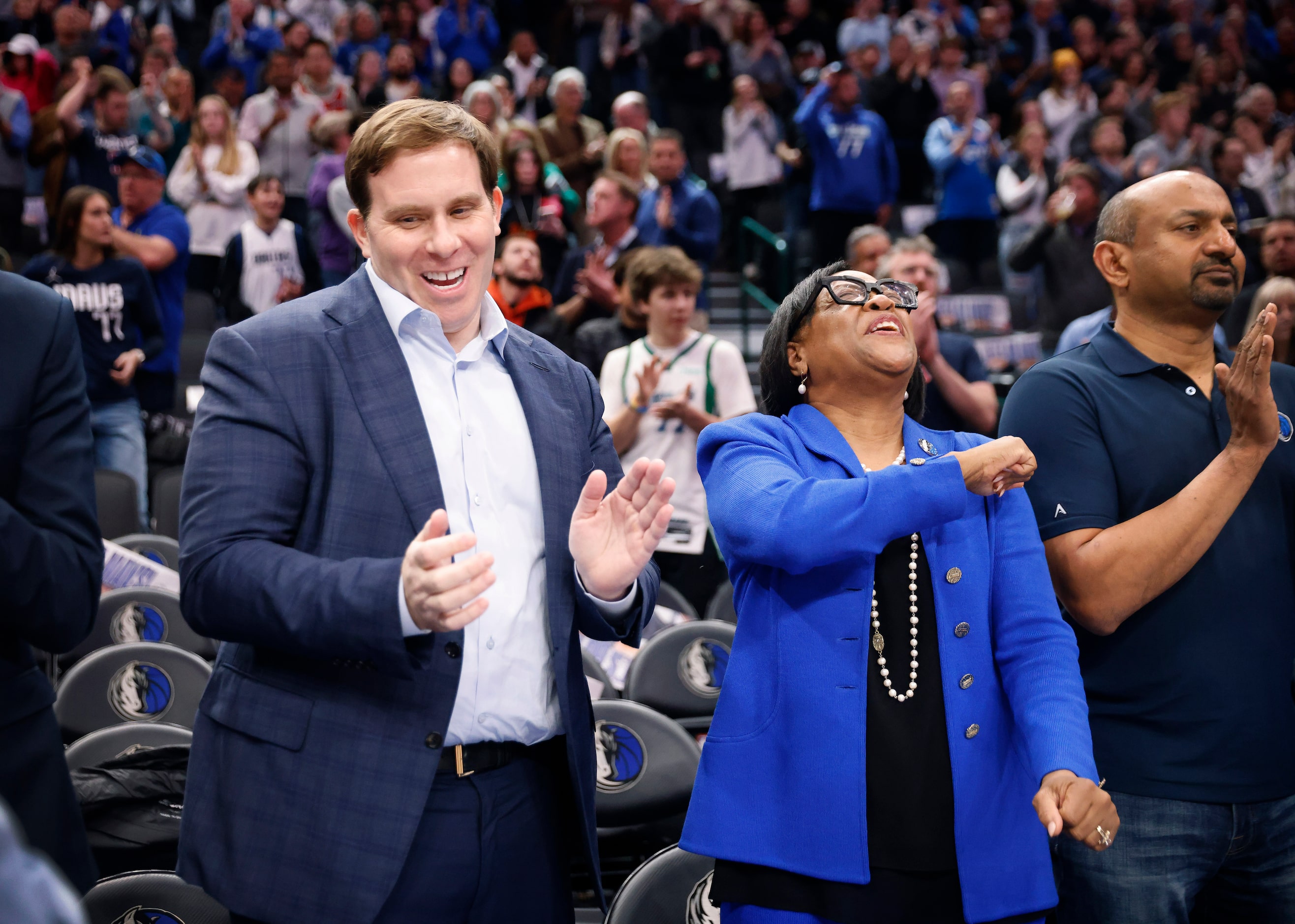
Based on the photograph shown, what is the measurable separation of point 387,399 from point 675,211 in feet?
16.7

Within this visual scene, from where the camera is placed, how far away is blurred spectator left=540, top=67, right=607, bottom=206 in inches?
309

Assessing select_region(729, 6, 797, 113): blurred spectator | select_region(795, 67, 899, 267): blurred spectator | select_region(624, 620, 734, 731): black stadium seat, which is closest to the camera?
select_region(624, 620, 734, 731): black stadium seat

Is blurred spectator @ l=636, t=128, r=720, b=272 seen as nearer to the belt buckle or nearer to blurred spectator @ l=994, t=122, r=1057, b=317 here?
blurred spectator @ l=994, t=122, r=1057, b=317

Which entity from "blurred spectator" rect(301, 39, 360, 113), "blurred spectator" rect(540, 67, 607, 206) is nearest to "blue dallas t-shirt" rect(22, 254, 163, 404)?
"blurred spectator" rect(540, 67, 607, 206)

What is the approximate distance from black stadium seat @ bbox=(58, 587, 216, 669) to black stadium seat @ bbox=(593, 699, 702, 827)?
1.68 metres

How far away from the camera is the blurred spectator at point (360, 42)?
1038 cm

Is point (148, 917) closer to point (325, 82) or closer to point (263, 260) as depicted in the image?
point (263, 260)

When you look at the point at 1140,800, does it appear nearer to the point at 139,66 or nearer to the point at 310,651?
the point at 310,651

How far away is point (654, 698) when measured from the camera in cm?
347

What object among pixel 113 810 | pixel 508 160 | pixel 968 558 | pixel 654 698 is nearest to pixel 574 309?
pixel 508 160

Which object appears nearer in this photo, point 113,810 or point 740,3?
point 113,810

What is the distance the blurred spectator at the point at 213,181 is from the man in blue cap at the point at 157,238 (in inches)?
47.8

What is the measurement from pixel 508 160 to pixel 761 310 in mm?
3391

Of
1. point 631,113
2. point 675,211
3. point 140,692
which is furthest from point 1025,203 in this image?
point 140,692
